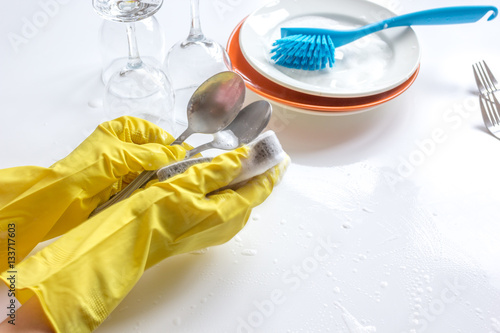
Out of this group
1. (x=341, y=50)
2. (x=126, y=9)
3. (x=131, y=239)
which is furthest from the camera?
(x=341, y=50)

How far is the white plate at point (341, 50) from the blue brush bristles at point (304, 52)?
0.4 inches

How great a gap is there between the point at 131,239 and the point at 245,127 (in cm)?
24

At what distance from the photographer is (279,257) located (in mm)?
598

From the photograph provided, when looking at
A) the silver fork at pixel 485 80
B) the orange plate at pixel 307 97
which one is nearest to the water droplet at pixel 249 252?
the orange plate at pixel 307 97

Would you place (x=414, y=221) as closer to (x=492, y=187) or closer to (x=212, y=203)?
(x=492, y=187)

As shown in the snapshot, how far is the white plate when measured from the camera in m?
0.78

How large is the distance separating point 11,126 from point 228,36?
0.41 metres

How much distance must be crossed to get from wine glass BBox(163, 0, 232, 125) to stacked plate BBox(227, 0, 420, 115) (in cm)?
3

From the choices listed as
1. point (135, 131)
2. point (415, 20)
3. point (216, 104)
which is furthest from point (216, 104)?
point (415, 20)

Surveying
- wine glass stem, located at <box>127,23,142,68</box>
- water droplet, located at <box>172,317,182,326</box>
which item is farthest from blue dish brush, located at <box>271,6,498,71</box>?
water droplet, located at <box>172,317,182,326</box>

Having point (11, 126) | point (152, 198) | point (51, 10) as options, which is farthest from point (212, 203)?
point (51, 10)

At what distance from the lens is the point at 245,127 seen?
685mm

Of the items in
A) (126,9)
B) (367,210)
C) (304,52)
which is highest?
(126,9)

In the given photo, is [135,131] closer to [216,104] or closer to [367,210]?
[216,104]
